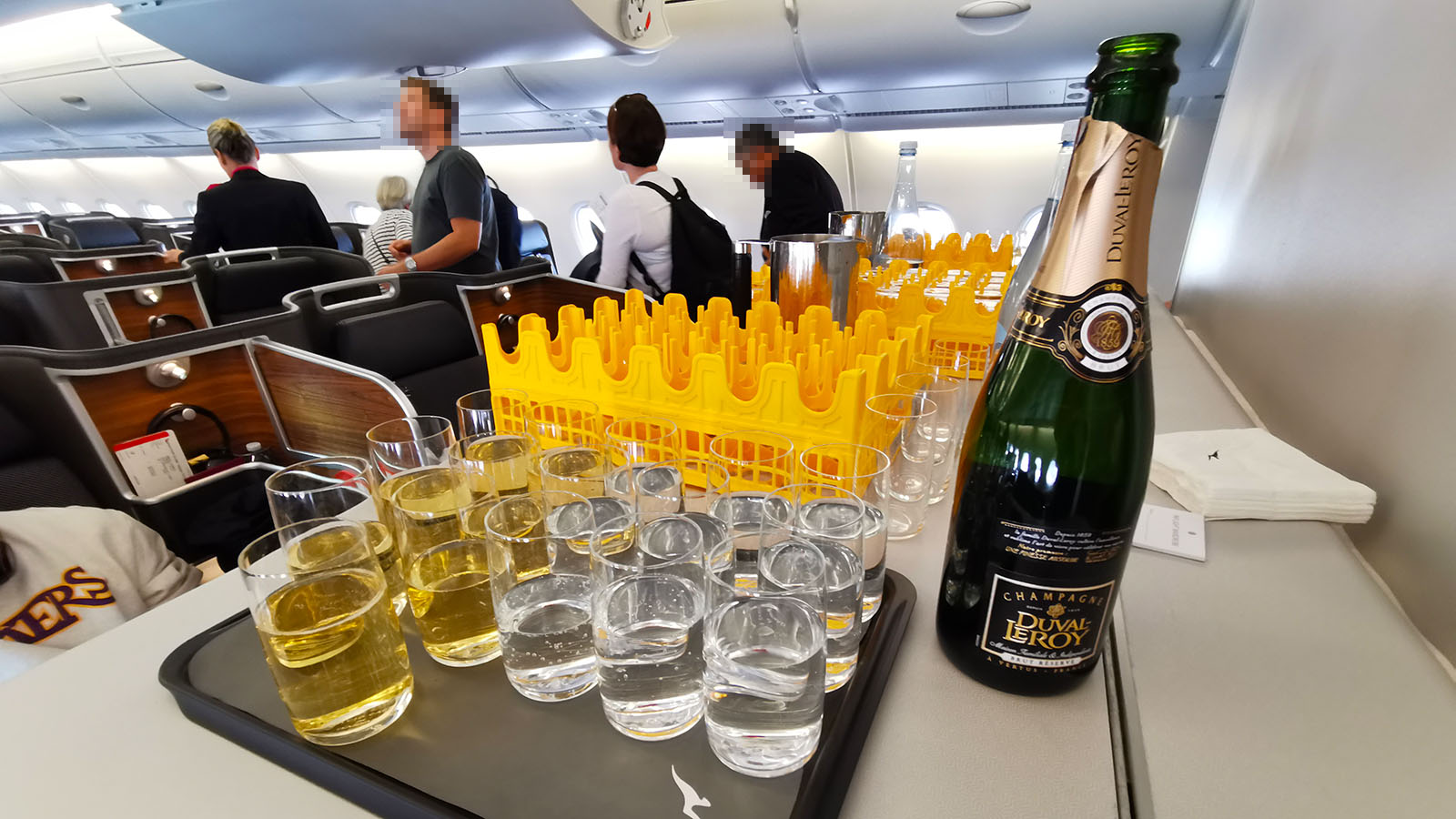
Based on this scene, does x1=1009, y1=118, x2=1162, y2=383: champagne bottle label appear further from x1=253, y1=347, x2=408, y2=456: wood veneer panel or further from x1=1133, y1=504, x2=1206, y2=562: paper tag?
x1=253, y1=347, x2=408, y2=456: wood veneer panel

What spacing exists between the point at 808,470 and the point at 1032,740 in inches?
10.7

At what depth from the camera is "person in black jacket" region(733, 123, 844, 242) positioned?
Result: 2395mm

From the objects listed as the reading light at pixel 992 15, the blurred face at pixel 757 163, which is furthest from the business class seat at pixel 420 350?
the reading light at pixel 992 15

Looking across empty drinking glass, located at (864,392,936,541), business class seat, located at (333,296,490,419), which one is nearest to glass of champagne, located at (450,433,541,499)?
empty drinking glass, located at (864,392,936,541)

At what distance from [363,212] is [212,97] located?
411 centimetres

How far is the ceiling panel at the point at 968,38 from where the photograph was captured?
260 cm

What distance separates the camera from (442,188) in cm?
230

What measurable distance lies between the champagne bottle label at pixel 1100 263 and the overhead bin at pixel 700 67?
3.06 m

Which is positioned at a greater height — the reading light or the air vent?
the air vent

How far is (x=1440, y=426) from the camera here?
578 millimetres

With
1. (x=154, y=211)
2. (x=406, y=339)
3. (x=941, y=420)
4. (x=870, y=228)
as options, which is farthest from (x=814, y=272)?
(x=154, y=211)

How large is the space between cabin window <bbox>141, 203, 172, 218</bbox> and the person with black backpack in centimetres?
1211

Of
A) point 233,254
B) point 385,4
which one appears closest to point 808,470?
point 385,4

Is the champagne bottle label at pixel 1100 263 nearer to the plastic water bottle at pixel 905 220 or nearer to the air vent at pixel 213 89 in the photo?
the plastic water bottle at pixel 905 220
